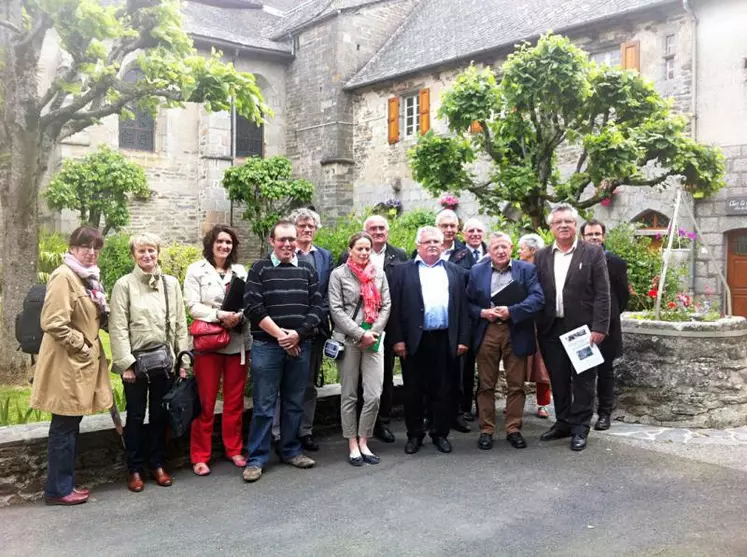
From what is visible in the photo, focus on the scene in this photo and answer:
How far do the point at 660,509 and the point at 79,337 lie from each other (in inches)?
147

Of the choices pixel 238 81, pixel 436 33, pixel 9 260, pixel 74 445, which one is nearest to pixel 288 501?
pixel 74 445

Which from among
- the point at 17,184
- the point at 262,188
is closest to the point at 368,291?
the point at 17,184

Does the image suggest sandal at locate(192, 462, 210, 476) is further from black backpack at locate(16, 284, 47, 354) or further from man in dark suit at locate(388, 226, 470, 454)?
man in dark suit at locate(388, 226, 470, 454)

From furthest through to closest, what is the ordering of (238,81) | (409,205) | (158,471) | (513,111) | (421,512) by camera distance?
1. (409,205)
2. (513,111)
3. (238,81)
4. (158,471)
5. (421,512)

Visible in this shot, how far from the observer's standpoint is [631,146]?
8.95m

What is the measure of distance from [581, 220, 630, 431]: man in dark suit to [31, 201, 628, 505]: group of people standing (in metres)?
0.01

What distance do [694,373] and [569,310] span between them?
4.78ft

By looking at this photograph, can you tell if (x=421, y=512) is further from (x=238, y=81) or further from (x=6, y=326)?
(x=6, y=326)

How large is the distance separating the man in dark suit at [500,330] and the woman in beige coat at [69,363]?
2.92 meters

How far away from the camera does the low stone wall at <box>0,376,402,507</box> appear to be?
14.4 ft

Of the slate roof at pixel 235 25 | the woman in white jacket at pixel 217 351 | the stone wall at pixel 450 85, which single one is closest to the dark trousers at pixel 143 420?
the woman in white jacket at pixel 217 351

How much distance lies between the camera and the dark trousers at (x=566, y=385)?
5584 mm

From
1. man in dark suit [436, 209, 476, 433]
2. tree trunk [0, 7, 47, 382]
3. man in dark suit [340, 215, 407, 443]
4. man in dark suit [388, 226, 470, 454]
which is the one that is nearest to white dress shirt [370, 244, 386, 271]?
man in dark suit [340, 215, 407, 443]

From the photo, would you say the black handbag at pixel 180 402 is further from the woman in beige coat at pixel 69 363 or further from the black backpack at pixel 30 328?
the black backpack at pixel 30 328
